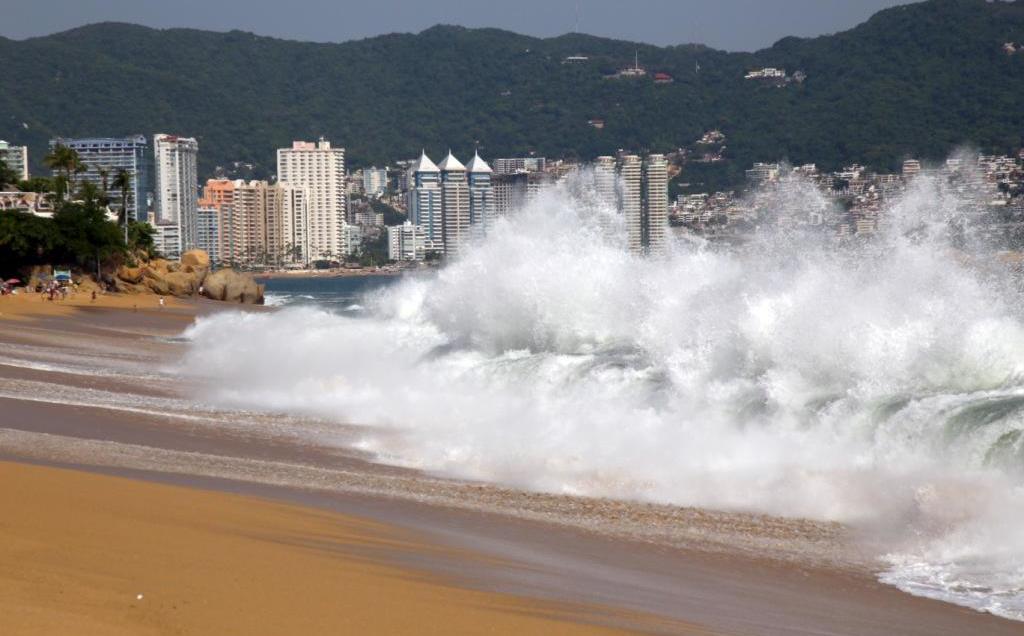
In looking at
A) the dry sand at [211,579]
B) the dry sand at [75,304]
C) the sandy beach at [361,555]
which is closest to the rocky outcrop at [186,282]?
the dry sand at [75,304]

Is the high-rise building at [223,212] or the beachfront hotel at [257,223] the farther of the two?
the beachfront hotel at [257,223]

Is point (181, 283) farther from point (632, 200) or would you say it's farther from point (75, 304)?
point (632, 200)

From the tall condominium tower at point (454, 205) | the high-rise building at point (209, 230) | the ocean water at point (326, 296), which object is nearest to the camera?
the ocean water at point (326, 296)

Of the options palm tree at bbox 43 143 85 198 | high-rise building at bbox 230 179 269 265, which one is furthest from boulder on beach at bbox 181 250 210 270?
high-rise building at bbox 230 179 269 265

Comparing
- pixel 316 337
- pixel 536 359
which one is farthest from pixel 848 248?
pixel 316 337

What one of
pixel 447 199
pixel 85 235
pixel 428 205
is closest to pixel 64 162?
pixel 85 235

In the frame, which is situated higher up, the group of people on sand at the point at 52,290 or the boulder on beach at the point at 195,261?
the boulder on beach at the point at 195,261

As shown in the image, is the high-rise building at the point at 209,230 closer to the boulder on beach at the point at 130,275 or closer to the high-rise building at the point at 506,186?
the high-rise building at the point at 506,186
